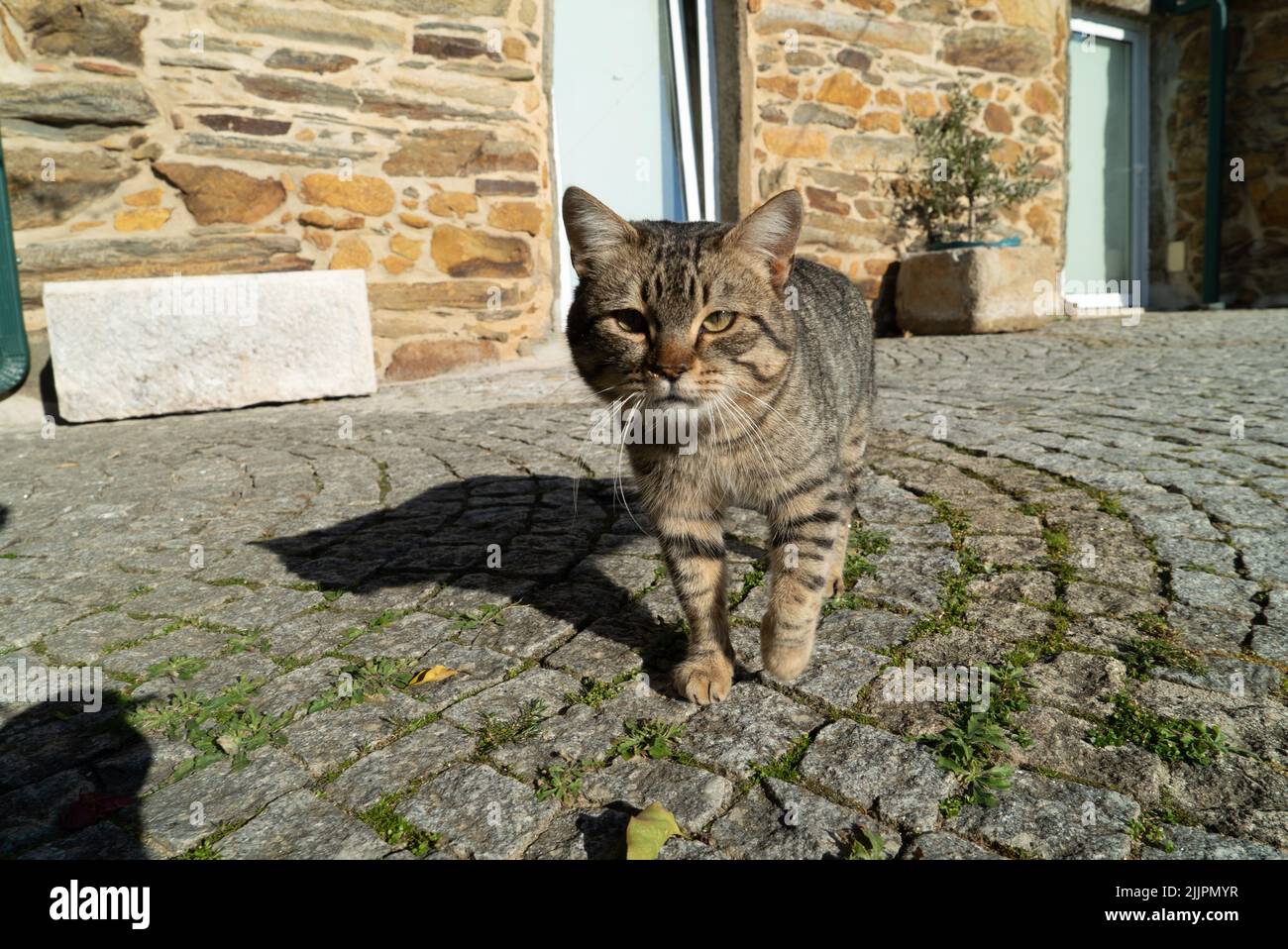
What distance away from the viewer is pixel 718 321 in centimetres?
244

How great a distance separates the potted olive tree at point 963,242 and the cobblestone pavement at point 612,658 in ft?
13.8

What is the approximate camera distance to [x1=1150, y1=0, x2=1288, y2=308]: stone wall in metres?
10.6

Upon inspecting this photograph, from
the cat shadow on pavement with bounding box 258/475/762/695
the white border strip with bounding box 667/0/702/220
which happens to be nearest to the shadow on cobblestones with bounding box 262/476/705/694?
the cat shadow on pavement with bounding box 258/475/762/695

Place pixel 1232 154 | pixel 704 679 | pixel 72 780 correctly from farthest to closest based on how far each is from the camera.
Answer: pixel 1232 154, pixel 704 679, pixel 72 780

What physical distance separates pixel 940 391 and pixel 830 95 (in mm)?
4800

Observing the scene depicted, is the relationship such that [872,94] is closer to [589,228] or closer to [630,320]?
[589,228]

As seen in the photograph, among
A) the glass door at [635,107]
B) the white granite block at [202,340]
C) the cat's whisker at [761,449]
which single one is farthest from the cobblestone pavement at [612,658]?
the glass door at [635,107]

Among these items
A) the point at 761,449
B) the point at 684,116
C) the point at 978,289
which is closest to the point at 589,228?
the point at 761,449

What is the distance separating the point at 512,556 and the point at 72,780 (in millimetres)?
1716

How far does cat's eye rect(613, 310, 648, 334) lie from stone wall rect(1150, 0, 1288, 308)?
12593 mm

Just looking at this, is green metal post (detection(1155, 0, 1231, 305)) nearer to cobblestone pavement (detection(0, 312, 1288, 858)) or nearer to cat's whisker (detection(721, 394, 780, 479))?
cobblestone pavement (detection(0, 312, 1288, 858))

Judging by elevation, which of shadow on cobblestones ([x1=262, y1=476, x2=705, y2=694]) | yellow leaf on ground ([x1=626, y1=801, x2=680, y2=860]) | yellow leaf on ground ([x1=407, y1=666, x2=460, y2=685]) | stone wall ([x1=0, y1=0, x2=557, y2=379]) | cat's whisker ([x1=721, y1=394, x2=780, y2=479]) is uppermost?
stone wall ([x1=0, y1=0, x2=557, y2=379])

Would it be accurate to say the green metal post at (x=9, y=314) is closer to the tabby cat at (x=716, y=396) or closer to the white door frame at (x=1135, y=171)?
the tabby cat at (x=716, y=396)

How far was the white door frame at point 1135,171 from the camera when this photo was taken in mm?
11281
